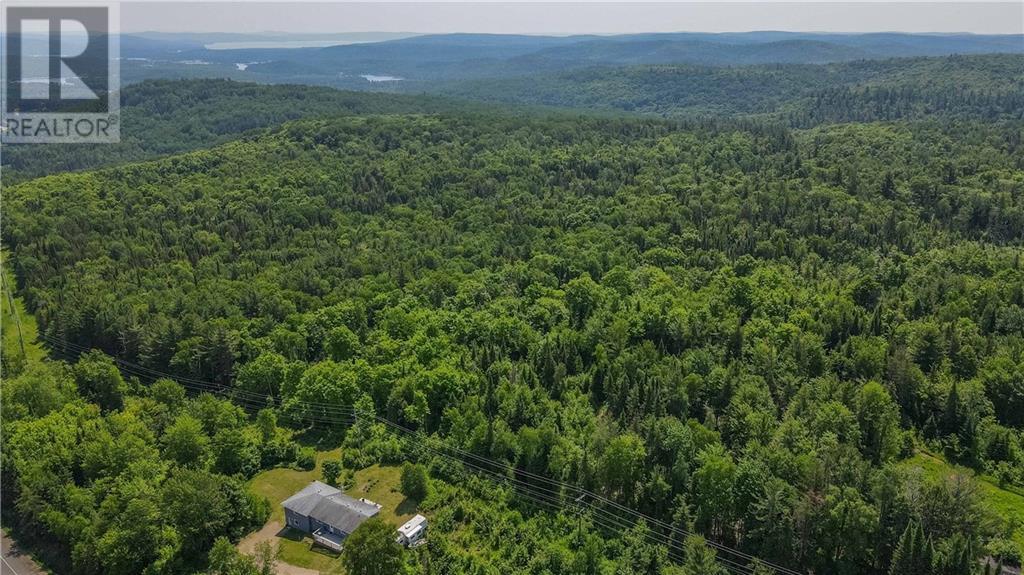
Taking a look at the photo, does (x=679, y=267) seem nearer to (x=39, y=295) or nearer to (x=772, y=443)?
(x=772, y=443)

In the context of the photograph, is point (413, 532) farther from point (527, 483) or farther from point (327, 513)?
point (527, 483)

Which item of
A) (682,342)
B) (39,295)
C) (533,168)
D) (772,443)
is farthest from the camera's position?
(533,168)

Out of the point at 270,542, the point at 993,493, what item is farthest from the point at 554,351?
the point at 993,493

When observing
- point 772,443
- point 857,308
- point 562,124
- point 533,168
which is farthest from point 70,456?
point 562,124

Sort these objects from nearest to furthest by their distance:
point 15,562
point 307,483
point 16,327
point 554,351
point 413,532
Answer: point 413,532, point 15,562, point 307,483, point 554,351, point 16,327

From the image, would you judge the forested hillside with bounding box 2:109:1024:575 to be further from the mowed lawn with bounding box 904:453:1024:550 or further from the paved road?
the paved road

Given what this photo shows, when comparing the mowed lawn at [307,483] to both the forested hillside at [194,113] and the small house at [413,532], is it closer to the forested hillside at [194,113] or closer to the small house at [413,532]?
the small house at [413,532]
